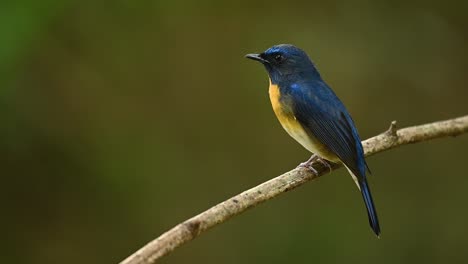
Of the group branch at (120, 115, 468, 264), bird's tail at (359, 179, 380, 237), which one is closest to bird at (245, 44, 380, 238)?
bird's tail at (359, 179, 380, 237)

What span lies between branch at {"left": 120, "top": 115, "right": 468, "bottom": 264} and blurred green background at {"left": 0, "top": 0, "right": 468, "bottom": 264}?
202 cm

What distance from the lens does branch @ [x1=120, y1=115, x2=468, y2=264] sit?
3162 millimetres

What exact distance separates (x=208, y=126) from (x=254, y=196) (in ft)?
11.2

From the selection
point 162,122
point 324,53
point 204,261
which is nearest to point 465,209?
point 324,53

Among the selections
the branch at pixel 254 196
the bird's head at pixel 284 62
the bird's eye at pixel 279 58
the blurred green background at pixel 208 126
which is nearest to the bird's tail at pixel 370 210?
the branch at pixel 254 196

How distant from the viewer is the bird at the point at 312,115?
15.5 ft

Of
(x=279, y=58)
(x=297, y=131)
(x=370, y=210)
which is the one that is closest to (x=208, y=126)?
(x=279, y=58)

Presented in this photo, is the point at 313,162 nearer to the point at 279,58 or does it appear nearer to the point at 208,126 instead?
the point at 279,58

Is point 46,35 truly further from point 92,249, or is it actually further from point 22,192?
point 92,249

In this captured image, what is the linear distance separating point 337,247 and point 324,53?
1.72 meters

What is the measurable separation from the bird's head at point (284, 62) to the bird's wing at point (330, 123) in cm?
17

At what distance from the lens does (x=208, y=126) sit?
7141 mm

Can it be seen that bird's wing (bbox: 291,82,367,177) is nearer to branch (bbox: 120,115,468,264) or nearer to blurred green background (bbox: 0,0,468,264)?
branch (bbox: 120,115,468,264)

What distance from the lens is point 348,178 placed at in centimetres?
708
